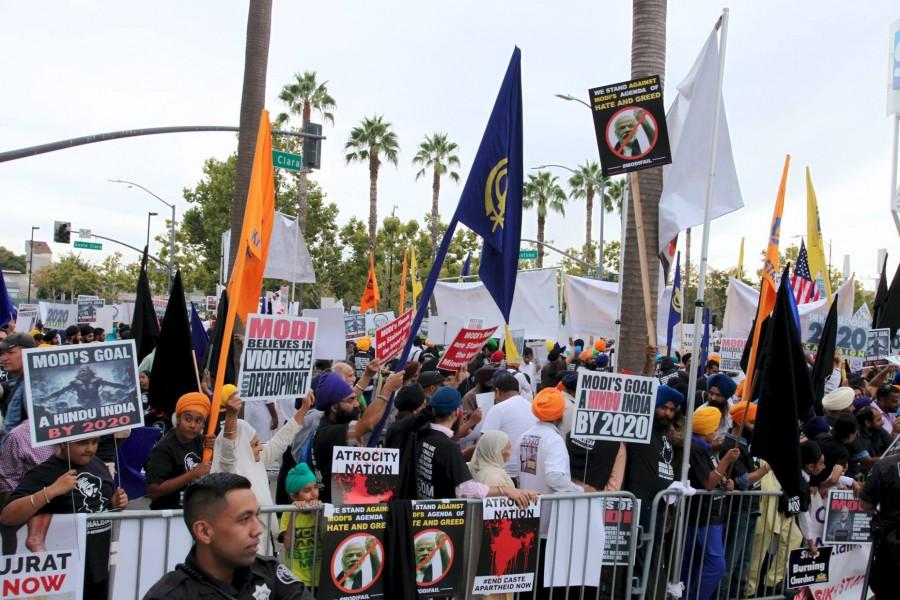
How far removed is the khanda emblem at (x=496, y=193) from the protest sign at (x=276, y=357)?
1593 mm

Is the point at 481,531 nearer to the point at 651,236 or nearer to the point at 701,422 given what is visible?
the point at 701,422

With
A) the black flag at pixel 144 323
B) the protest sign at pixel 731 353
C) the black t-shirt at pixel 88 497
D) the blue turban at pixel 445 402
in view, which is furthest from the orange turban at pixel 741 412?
the protest sign at pixel 731 353

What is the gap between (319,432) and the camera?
20.5 ft

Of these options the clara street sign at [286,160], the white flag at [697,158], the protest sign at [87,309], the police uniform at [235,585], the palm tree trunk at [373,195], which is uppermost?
the palm tree trunk at [373,195]

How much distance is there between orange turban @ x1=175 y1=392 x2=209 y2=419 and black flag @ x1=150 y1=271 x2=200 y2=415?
162 cm

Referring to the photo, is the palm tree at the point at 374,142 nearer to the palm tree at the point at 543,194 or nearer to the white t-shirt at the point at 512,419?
the palm tree at the point at 543,194

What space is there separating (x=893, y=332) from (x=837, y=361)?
168cm

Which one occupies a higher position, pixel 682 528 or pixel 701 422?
pixel 701 422

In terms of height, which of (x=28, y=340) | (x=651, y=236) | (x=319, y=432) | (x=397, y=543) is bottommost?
(x=397, y=543)

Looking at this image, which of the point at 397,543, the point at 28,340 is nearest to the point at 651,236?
the point at 397,543

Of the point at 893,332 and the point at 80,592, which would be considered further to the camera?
the point at 893,332

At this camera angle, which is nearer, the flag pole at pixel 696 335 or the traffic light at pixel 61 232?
the flag pole at pixel 696 335

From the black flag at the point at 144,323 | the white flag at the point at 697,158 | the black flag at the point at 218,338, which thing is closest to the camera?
the white flag at the point at 697,158

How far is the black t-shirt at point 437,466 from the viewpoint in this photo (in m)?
5.68
